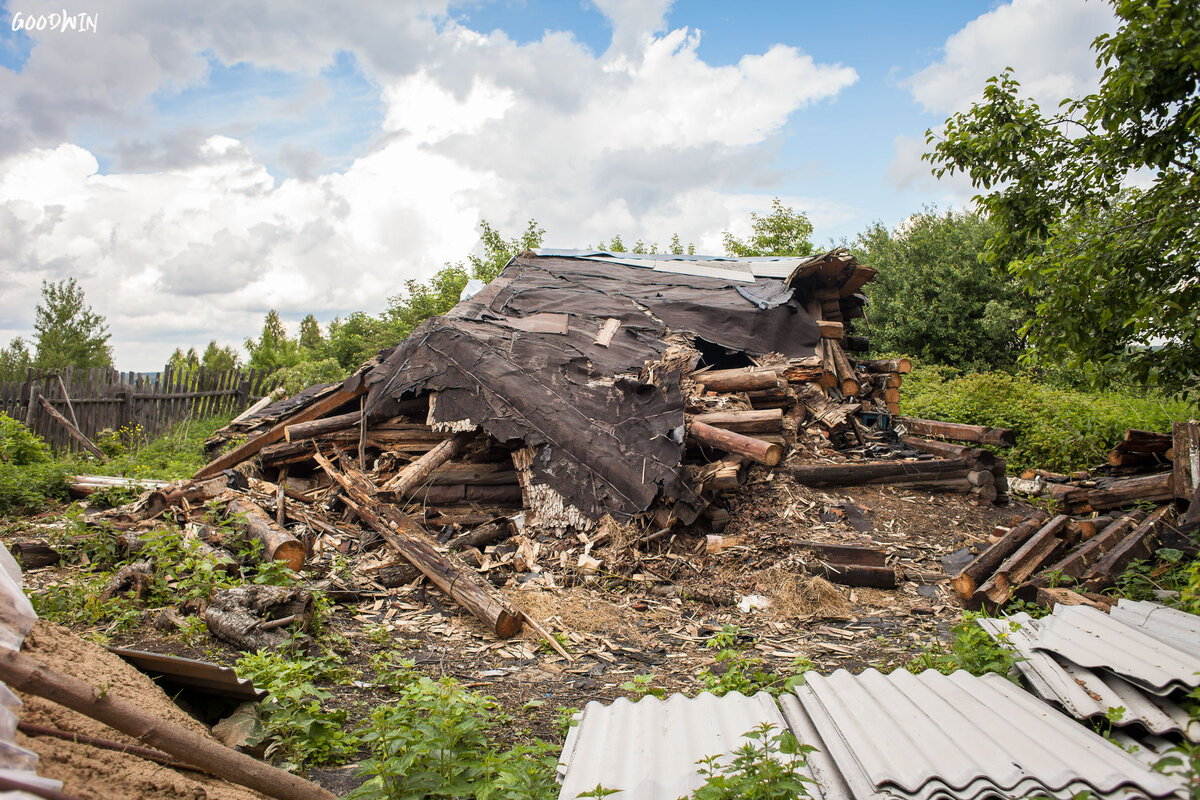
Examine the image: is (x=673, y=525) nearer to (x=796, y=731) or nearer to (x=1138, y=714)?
(x=796, y=731)

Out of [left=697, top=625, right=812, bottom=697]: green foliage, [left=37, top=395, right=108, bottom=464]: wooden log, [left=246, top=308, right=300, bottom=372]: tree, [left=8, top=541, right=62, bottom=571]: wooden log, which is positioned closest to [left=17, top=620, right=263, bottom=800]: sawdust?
[left=697, top=625, right=812, bottom=697]: green foliage

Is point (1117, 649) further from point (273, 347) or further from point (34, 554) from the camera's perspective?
point (273, 347)

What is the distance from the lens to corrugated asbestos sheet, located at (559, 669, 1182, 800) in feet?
7.15

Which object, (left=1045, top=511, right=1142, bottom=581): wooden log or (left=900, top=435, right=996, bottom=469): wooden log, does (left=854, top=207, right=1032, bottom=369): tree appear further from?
(left=1045, top=511, right=1142, bottom=581): wooden log

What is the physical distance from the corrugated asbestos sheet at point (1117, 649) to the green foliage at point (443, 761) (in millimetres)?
2398

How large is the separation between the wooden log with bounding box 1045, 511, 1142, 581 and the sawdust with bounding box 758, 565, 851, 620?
1.69m

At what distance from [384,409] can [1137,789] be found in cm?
832

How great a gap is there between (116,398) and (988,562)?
16549mm

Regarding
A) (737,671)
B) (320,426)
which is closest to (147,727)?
(737,671)

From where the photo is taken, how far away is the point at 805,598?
5934mm

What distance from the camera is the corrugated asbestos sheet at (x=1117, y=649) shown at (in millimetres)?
2619

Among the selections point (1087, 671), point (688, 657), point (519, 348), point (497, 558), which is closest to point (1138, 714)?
point (1087, 671)

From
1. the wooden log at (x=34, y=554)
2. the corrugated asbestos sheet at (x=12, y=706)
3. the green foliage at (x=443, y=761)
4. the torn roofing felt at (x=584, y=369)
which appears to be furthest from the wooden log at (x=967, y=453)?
the wooden log at (x=34, y=554)

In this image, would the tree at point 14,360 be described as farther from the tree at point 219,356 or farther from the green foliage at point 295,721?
the green foliage at point 295,721
